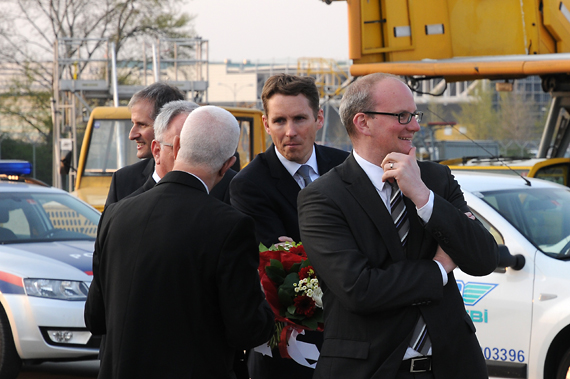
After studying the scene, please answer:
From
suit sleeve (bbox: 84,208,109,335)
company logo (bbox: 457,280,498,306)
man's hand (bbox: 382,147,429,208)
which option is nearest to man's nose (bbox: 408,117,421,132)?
man's hand (bbox: 382,147,429,208)

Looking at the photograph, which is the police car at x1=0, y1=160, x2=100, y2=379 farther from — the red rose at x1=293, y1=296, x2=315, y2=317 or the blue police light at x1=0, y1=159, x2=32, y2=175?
the red rose at x1=293, y1=296, x2=315, y2=317

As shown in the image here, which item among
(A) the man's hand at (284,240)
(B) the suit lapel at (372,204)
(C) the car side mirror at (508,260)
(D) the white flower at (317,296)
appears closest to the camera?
(B) the suit lapel at (372,204)

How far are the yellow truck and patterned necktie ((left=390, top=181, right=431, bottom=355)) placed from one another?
30.8 feet

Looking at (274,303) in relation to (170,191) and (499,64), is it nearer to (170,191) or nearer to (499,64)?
(170,191)

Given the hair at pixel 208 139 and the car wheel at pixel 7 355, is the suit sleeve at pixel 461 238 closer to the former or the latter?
the hair at pixel 208 139

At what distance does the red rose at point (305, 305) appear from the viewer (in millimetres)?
2908

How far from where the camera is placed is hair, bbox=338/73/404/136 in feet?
9.12

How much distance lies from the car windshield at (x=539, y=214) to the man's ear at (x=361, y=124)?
10.2 feet

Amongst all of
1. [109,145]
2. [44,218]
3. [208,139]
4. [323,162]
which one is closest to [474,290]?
[323,162]

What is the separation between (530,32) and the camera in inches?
369

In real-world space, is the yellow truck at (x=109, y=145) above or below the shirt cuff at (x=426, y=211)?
above

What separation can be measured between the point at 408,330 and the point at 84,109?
1507 centimetres

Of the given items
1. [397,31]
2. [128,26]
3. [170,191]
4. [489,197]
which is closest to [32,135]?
[128,26]

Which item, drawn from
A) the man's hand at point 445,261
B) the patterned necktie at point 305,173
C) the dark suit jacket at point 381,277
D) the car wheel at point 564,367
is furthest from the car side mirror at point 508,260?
the man's hand at point 445,261
